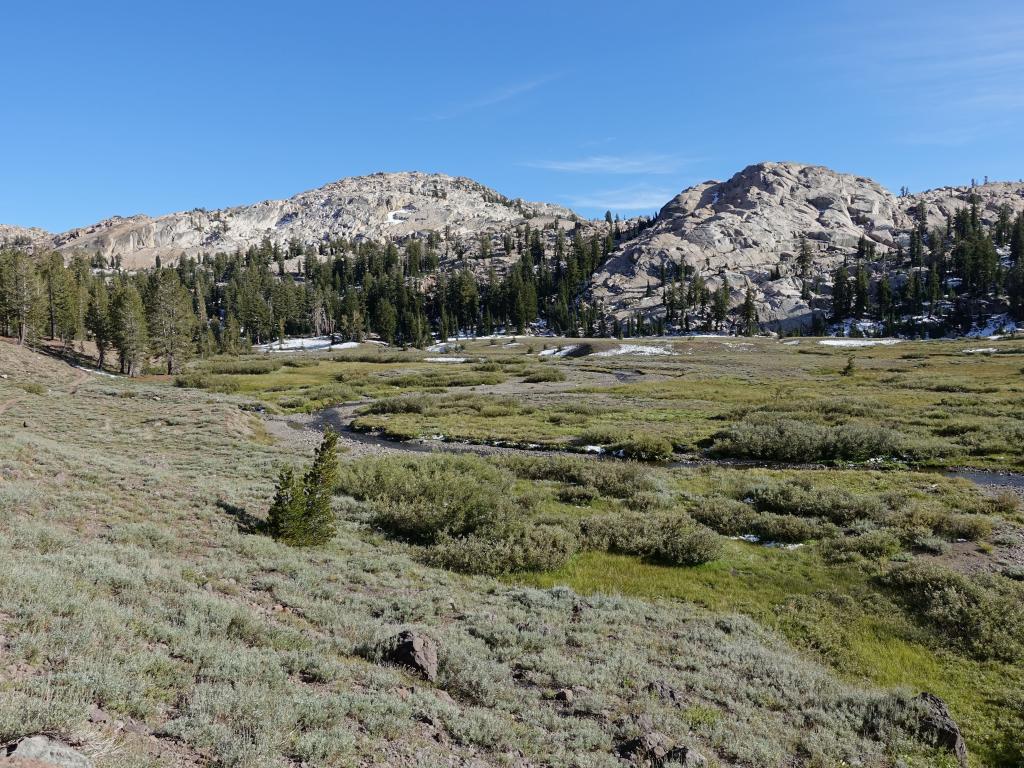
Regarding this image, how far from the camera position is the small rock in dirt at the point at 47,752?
4.93m

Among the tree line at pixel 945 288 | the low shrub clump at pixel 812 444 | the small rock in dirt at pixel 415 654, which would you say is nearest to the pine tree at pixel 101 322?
the low shrub clump at pixel 812 444

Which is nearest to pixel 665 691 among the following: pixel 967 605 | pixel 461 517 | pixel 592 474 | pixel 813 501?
pixel 967 605

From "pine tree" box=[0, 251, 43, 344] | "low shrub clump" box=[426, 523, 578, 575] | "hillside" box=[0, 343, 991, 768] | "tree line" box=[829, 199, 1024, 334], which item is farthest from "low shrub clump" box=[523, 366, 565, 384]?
"tree line" box=[829, 199, 1024, 334]

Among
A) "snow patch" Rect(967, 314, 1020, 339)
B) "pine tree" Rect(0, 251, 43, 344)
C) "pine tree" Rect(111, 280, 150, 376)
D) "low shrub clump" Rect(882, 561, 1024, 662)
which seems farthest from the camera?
"snow patch" Rect(967, 314, 1020, 339)

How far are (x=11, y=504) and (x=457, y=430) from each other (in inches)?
1214

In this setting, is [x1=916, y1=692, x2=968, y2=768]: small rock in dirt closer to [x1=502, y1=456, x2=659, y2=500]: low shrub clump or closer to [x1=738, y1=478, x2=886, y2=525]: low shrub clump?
[x1=738, y1=478, x2=886, y2=525]: low shrub clump

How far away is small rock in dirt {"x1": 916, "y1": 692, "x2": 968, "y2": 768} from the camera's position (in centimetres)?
877

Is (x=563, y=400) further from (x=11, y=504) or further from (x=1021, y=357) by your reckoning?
(x=1021, y=357)

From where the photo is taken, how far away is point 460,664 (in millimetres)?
9625

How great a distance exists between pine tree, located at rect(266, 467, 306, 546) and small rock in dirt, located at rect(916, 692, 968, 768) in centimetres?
1512

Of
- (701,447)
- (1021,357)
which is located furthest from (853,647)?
(1021,357)

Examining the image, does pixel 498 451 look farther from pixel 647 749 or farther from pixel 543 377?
pixel 543 377

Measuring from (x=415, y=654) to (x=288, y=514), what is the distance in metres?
8.52

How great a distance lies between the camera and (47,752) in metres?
5.04
